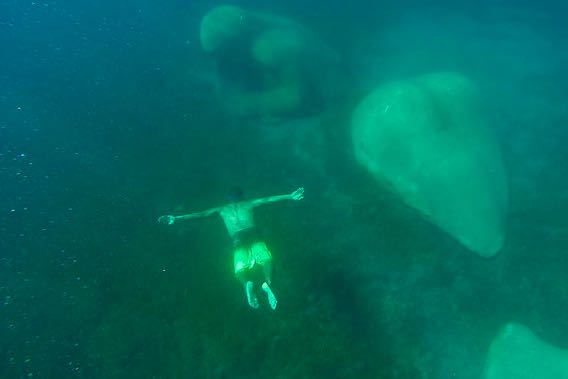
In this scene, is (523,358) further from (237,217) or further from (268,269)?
(237,217)

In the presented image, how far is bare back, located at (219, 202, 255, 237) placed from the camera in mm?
7211

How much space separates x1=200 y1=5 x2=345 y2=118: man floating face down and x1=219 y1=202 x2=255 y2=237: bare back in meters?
3.97

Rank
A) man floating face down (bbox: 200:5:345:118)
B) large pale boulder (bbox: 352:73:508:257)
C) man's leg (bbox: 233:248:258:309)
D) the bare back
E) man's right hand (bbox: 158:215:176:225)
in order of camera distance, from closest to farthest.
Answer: man's leg (bbox: 233:248:258:309) → man's right hand (bbox: 158:215:176:225) → the bare back → large pale boulder (bbox: 352:73:508:257) → man floating face down (bbox: 200:5:345:118)

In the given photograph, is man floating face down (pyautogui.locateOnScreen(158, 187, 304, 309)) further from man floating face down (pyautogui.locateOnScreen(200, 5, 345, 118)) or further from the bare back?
man floating face down (pyautogui.locateOnScreen(200, 5, 345, 118))

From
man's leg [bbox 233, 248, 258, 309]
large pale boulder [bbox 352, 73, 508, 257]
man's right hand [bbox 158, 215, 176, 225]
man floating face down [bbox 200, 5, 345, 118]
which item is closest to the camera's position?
man's leg [bbox 233, 248, 258, 309]

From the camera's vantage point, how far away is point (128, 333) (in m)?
7.18

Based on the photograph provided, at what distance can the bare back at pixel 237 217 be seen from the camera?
721 centimetres

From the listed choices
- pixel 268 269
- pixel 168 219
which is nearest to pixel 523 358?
pixel 268 269

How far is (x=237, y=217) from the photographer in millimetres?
7270

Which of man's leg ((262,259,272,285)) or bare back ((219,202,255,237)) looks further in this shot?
bare back ((219,202,255,237))

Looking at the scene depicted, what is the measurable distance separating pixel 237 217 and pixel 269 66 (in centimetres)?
555

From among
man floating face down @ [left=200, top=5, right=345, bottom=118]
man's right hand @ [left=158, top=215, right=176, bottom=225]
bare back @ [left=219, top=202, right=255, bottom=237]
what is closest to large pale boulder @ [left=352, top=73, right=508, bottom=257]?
man floating face down @ [left=200, top=5, right=345, bottom=118]

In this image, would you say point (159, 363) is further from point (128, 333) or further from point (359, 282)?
point (359, 282)

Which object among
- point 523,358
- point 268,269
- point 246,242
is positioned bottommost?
point 523,358
